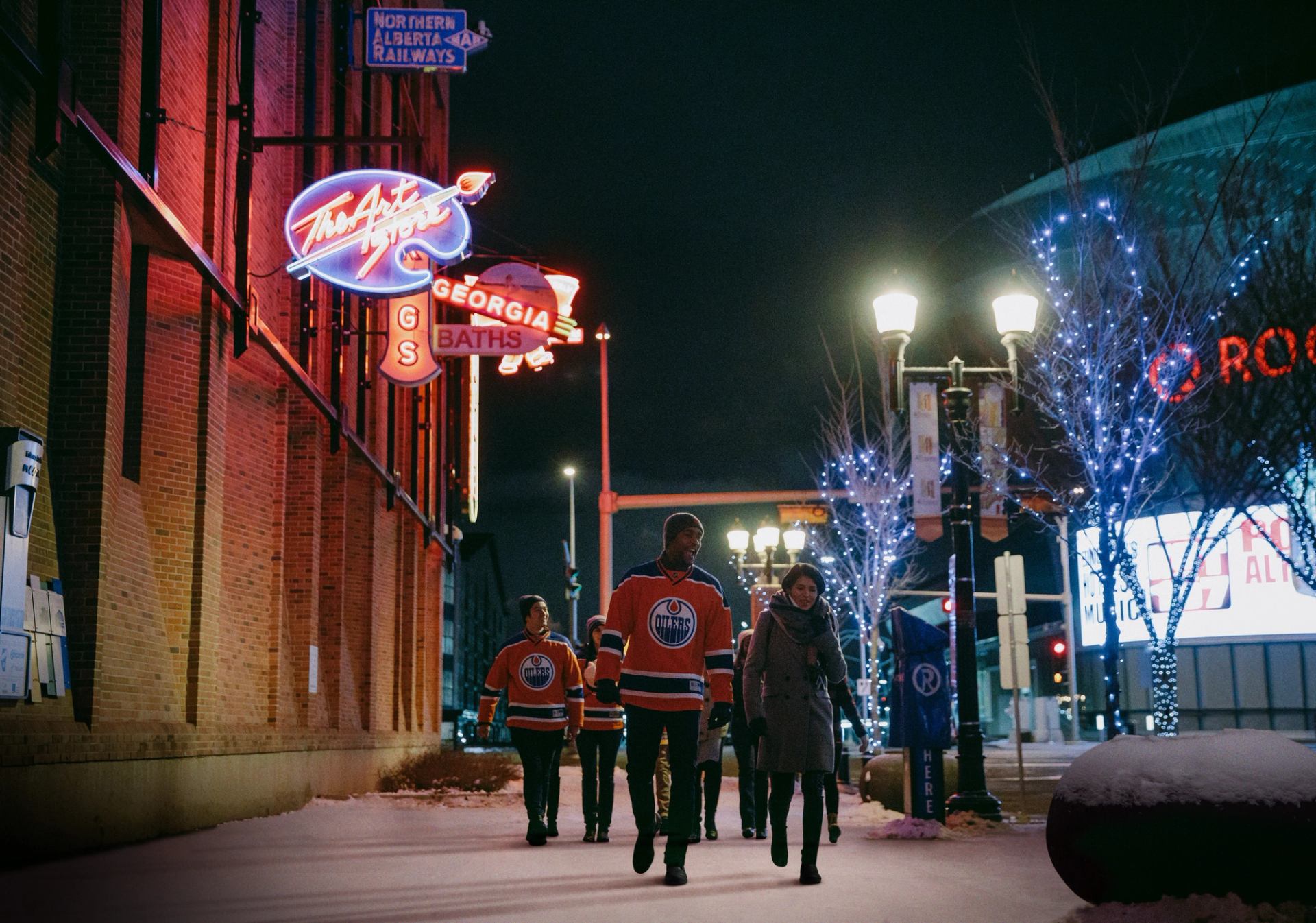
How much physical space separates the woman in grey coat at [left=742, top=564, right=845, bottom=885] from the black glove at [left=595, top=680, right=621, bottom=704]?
0.93 meters

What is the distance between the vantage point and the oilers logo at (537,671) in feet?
37.0

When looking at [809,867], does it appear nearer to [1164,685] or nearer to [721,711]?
[721,711]

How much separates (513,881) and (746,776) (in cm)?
424

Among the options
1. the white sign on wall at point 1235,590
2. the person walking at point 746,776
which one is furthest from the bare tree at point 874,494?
the person walking at point 746,776

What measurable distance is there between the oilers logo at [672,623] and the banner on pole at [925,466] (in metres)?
17.6

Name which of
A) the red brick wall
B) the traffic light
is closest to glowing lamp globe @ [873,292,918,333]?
the red brick wall

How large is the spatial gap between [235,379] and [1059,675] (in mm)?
40743

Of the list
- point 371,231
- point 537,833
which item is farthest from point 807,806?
point 371,231

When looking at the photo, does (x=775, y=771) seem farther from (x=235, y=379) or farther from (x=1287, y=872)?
(x=235, y=379)

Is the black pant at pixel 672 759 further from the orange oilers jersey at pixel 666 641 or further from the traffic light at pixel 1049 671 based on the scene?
the traffic light at pixel 1049 671

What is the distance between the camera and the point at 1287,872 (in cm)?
607

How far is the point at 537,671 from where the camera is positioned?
445 inches

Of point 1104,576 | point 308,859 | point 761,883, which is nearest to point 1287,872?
point 761,883

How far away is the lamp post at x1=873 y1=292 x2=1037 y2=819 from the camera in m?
13.5
